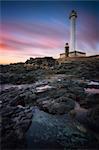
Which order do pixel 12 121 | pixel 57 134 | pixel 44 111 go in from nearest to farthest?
pixel 57 134 → pixel 12 121 → pixel 44 111

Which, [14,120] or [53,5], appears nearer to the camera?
[14,120]

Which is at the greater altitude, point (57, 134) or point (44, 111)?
point (44, 111)

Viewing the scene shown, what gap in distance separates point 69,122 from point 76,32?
2003 mm

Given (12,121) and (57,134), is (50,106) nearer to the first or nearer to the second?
(57,134)

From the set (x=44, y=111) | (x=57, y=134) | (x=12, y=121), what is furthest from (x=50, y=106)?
(x=12, y=121)

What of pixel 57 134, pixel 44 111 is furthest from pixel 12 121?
pixel 57 134

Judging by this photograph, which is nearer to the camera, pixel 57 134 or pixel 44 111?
pixel 57 134

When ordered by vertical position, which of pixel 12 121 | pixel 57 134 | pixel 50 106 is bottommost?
pixel 57 134

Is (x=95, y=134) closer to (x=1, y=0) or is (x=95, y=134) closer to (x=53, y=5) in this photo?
(x=53, y=5)

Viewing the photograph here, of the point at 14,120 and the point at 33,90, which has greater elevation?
the point at 33,90

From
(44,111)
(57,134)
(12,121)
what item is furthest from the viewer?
(44,111)

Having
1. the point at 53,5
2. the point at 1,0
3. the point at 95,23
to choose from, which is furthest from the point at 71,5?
the point at 1,0

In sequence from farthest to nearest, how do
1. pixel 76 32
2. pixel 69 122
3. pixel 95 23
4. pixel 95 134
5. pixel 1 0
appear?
1. pixel 76 32
2. pixel 95 23
3. pixel 1 0
4. pixel 69 122
5. pixel 95 134

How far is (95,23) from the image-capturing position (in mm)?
3154
